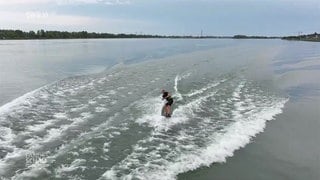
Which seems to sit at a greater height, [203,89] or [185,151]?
[203,89]

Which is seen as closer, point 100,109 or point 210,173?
point 210,173

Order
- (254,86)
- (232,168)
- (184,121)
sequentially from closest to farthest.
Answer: (232,168), (184,121), (254,86)

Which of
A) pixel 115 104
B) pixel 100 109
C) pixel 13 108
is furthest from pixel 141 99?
pixel 13 108

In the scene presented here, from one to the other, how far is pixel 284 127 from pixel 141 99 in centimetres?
843

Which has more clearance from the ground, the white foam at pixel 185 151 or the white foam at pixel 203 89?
the white foam at pixel 203 89

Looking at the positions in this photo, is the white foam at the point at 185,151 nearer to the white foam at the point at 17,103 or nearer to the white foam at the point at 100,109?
the white foam at the point at 100,109

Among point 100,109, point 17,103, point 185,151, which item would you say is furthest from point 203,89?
point 185,151

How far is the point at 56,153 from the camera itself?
48.4ft

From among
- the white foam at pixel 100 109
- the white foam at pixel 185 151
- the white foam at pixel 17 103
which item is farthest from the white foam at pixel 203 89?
the white foam at pixel 17 103

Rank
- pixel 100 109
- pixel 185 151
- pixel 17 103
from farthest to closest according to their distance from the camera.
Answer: pixel 17 103 < pixel 100 109 < pixel 185 151

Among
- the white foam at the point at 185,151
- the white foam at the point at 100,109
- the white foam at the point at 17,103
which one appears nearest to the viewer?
the white foam at the point at 185,151

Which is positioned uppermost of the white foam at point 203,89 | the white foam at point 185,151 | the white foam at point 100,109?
the white foam at point 100,109

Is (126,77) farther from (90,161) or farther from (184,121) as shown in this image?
(90,161)

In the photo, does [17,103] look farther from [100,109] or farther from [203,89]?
[203,89]
